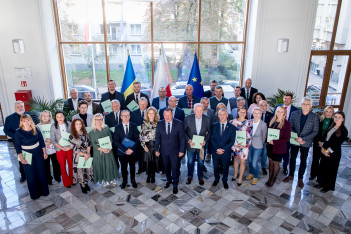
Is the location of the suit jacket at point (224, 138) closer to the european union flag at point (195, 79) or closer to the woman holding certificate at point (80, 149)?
the woman holding certificate at point (80, 149)

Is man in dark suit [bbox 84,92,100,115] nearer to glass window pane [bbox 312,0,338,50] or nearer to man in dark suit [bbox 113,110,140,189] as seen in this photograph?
man in dark suit [bbox 113,110,140,189]

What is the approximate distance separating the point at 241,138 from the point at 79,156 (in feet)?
9.34

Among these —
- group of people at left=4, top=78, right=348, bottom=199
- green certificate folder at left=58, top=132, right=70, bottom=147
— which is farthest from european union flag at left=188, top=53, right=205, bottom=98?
green certificate folder at left=58, top=132, right=70, bottom=147

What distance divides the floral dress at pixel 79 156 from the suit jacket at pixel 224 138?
2.19 metres

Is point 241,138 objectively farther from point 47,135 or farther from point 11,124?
point 11,124

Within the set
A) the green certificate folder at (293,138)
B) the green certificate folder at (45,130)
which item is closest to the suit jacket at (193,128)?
the green certificate folder at (293,138)

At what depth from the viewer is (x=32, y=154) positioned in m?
4.55

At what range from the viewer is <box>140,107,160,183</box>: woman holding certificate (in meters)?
4.74

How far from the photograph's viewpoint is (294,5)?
682cm

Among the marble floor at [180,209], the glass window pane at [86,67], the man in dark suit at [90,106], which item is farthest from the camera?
the glass window pane at [86,67]

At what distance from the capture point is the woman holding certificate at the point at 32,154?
4.42 m

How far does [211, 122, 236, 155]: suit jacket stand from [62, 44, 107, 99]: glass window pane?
416cm

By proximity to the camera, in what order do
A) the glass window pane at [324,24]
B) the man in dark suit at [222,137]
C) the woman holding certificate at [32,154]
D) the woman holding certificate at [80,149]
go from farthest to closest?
the glass window pane at [324,24] → the man in dark suit at [222,137] → the woman holding certificate at [80,149] → the woman holding certificate at [32,154]

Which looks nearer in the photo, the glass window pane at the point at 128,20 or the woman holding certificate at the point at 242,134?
the woman holding certificate at the point at 242,134
